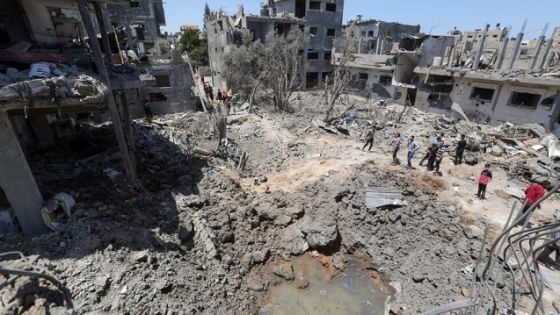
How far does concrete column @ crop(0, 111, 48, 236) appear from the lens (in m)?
6.51

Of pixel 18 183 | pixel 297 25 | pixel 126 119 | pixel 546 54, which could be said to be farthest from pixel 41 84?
pixel 546 54

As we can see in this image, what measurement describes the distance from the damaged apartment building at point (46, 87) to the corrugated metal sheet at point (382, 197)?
27.9ft

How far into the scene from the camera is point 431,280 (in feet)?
25.9

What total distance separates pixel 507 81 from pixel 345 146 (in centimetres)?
1323

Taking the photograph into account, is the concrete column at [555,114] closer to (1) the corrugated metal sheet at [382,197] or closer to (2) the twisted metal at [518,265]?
(1) the corrugated metal sheet at [382,197]

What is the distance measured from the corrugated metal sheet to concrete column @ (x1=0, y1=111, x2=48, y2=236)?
10.1 meters

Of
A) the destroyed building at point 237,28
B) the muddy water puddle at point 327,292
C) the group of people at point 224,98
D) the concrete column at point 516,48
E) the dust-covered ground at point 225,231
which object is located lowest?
the muddy water puddle at point 327,292

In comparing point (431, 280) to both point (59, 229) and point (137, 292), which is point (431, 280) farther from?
A: point (59, 229)

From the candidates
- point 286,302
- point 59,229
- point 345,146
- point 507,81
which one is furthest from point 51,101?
point 507,81

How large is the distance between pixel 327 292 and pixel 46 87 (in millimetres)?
9156

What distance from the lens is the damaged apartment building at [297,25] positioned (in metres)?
28.4

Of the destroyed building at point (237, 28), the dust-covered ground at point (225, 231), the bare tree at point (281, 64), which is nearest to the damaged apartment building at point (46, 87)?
the dust-covered ground at point (225, 231)

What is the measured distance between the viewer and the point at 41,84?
6.61 metres

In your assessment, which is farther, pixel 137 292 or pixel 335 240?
pixel 335 240
